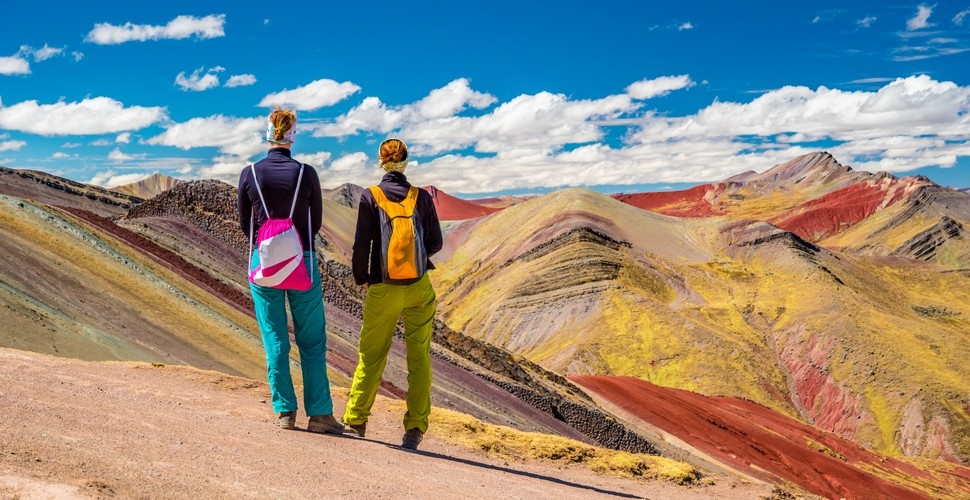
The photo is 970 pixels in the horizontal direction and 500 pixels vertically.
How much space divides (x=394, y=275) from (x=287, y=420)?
1.63 meters

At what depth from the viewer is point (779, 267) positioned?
79.7 metres

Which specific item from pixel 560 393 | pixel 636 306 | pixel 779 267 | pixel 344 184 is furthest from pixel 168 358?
pixel 344 184

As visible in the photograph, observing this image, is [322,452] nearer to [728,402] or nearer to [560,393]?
[560,393]

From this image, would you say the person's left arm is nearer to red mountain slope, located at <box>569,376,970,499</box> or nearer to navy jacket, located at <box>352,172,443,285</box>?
navy jacket, located at <box>352,172,443,285</box>

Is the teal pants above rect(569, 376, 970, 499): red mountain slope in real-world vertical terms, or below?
above

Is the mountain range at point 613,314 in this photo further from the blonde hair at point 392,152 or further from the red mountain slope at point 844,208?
the red mountain slope at point 844,208

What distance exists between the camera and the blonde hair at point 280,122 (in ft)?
24.1

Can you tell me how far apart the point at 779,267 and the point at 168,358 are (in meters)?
72.0

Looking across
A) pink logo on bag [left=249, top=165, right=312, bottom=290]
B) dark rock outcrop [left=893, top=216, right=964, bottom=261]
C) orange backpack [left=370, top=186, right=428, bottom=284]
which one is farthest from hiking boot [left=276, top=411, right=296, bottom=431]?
dark rock outcrop [left=893, top=216, right=964, bottom=261]

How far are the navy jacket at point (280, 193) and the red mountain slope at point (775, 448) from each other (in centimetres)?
2162

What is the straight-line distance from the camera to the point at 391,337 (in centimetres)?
772

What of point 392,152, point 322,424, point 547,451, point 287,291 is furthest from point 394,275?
point 547,451

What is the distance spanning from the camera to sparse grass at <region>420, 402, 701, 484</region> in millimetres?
9125

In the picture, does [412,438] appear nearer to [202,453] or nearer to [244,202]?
[202,453]
